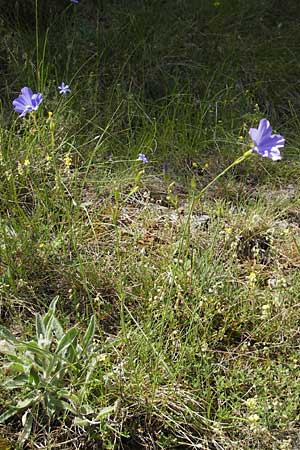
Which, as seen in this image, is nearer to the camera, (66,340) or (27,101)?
(66,340)

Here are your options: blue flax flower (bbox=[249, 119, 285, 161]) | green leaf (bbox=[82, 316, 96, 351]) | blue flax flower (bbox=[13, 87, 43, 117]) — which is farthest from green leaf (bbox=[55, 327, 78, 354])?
blue flax flower (bbox=[13, 87, 43, 117])

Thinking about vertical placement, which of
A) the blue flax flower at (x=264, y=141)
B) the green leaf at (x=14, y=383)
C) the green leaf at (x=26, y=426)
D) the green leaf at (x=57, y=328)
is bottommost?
the green leaf at (x=26, y=426)

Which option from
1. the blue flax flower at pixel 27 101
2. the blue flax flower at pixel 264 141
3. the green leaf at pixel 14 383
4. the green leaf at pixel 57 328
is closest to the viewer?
the blue flax flower at pixel 264 141

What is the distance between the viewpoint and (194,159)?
250 cm

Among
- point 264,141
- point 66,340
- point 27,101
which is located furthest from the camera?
point 27,101

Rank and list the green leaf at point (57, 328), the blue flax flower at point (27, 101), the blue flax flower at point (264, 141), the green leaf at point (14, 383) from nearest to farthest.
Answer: the blue flax flower at point (264, 141) → the green leaf at point (14, 383) → the green leaf at point (57, 328) → the blue flax flower at point (27, 101)

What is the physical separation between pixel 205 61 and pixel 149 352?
5.97ft

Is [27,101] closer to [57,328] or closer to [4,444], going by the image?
[57,328]

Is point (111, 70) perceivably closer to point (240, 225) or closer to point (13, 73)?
point (13, 73)

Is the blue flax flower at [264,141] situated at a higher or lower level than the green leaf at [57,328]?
higher

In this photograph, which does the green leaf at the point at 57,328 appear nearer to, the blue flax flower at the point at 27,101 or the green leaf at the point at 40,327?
the green leaf at the point at 40,327

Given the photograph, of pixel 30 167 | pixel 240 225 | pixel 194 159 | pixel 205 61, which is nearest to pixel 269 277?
pixel 240 225

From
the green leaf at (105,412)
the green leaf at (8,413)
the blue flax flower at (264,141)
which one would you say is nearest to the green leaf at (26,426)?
the green leaf at (8,413)

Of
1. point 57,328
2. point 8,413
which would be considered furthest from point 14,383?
point 57,328
